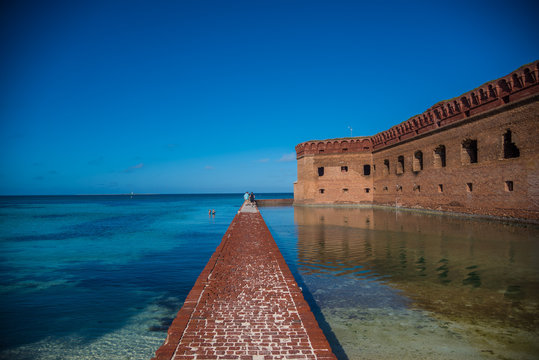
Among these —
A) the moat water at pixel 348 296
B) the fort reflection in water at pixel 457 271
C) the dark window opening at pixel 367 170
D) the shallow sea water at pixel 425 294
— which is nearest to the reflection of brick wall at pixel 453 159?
the dark window opening at pixel 367 170

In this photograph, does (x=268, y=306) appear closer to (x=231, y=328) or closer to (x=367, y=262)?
(x=231, y=328)

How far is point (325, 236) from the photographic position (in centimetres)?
1203

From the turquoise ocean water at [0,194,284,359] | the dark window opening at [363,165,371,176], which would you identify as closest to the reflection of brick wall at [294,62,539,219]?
the dark window opening at [363,165,371,176]

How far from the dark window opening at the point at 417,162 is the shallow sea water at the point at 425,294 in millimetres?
11923

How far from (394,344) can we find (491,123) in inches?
593

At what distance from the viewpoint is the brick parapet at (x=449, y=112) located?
43.1 ft

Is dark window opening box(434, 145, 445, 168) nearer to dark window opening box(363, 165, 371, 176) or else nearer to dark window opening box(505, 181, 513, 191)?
dark window opening box(505, 181, 513, 191)

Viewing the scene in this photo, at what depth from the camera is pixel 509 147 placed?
14.7 m

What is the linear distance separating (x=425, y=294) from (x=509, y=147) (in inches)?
508

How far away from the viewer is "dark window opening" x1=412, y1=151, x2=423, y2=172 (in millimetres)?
22141

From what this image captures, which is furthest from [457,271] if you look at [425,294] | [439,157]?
[439,157]

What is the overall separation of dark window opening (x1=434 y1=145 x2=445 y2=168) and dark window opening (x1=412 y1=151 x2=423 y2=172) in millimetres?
2096

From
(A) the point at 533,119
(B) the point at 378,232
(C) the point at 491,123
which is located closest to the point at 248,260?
(B) the point at 378,232

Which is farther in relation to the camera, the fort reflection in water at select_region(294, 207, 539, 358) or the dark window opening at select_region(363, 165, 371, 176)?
the dark window opening at select_region(363, 165, 371, 176)
